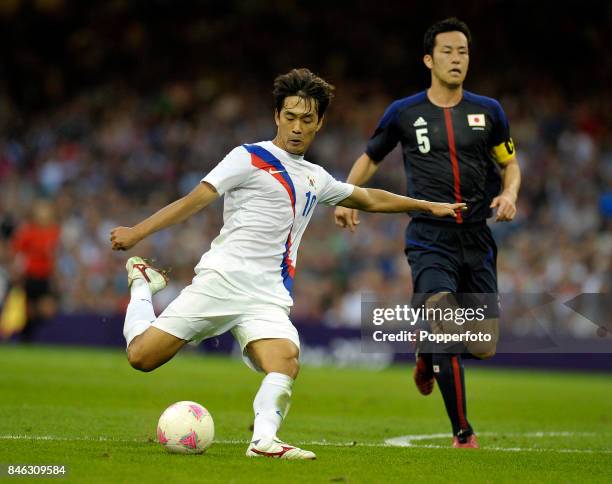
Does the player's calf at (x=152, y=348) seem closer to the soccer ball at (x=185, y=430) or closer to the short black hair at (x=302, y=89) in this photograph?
the soccer ball at (x=185, y=430)

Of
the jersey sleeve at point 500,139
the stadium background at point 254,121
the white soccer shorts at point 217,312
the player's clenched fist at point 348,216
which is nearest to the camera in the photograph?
the white soccer shorts at point 217,312

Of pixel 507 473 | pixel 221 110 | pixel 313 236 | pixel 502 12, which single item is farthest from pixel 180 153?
pixel 507 473

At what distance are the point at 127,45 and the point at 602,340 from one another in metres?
13.4

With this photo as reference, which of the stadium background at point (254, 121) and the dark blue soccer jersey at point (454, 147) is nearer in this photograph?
the dark blue soccer jersey at point (454, 147)

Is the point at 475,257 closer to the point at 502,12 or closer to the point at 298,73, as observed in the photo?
the point at 298,73

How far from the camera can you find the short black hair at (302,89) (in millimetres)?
7039

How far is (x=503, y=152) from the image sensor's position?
8742 millimetres

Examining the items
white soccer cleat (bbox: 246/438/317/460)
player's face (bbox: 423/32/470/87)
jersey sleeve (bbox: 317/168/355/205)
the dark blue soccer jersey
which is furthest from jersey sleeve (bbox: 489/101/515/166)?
white soccer cleat (bbox: 246/438/317/460)

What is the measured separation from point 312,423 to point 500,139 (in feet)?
9.30

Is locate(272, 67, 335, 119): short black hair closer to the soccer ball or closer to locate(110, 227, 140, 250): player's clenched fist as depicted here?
locate(110, 227, 140, 250): player's clenched fist

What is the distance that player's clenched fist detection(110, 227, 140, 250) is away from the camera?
21.5 ft

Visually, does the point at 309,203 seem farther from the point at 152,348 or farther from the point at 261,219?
the point at 152,348

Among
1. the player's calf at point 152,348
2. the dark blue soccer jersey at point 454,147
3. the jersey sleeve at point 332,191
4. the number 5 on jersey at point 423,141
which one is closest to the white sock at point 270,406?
the player's calf at point 152,348

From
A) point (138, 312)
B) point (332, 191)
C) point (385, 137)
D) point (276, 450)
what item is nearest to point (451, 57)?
point (385, 137)
